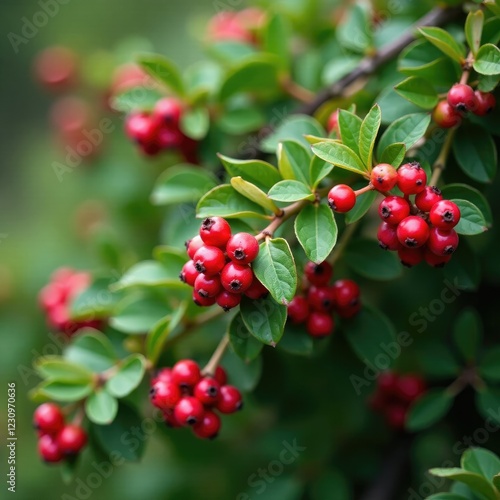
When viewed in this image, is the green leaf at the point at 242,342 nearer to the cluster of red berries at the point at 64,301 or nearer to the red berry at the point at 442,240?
the red berry at the point at 442,240

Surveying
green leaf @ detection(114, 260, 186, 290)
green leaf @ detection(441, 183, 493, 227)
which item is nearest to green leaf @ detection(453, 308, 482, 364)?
green leaf @ detection(441, 183, 493, 227)

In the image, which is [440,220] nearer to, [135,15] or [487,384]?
[487,384]

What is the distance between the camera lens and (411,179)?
1.16m

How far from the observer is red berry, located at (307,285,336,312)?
1404 millimetres

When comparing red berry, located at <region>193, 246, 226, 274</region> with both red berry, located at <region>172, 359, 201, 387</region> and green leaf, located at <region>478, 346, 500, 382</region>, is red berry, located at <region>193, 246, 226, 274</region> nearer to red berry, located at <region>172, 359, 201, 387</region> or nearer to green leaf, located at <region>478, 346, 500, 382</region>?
red berry, located at <region>172, 359, 201, 387</region>

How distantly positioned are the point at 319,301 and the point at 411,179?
38 cm

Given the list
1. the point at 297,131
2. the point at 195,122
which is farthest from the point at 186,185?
the point at 297,131

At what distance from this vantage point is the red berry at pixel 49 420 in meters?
1.62

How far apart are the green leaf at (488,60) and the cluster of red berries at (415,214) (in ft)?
0.82

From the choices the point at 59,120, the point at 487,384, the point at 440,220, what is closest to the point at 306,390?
the point at 487,384

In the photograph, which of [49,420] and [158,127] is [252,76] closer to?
[158,127]

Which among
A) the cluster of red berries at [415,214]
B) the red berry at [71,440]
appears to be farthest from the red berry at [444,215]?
the red berry at [71,440]

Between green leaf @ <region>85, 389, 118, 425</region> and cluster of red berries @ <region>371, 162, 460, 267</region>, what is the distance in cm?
79

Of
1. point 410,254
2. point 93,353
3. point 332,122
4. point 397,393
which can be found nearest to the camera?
point 410,254
